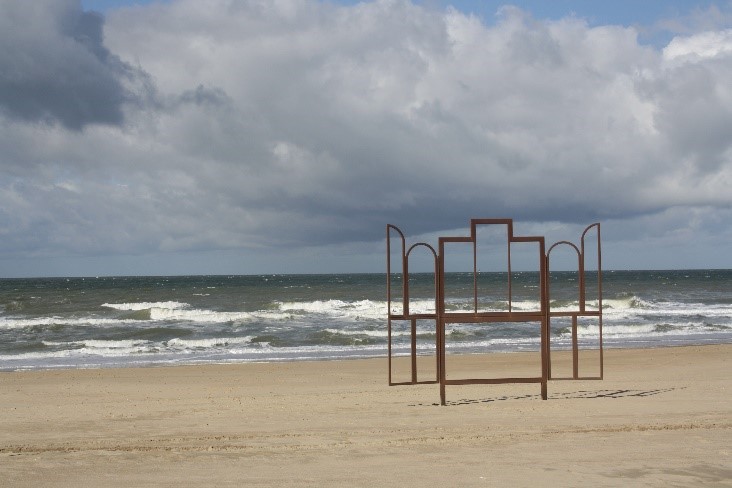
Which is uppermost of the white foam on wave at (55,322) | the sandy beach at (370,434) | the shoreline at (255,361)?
the sandy beach at (370,434)

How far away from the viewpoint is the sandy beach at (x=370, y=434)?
6.38 metres

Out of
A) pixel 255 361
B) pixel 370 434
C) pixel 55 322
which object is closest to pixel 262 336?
pixel 255 361

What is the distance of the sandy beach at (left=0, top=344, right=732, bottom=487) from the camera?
638 centimetres

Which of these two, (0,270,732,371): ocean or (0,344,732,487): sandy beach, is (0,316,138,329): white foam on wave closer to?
(0,270,732,371): ocean

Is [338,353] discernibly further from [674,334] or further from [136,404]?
[674,334]

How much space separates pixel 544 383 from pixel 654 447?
2.87 meters

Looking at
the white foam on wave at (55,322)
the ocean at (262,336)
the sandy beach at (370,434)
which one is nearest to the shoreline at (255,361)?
the ocean at (262,336)

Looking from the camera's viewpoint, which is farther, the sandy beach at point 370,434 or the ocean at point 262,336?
the ocean at point 262,336

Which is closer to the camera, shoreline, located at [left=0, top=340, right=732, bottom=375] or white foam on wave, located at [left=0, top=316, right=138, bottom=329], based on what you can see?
shoreline, located at [left=0, top=340, right=732, bottom=375]

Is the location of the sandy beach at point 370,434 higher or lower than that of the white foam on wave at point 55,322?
higher

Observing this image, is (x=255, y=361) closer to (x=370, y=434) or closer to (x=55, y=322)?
(x=370, y=434)

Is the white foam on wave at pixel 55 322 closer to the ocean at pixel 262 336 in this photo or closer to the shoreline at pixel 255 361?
the ocean at pixel 262 336

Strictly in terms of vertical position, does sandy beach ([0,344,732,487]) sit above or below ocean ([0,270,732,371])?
above

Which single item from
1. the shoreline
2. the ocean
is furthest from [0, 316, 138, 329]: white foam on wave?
the shoreline
